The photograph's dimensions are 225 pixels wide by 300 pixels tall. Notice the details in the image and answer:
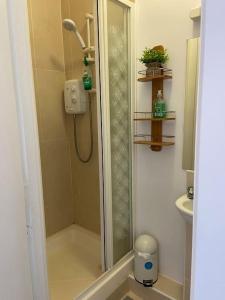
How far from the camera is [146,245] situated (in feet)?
5.81

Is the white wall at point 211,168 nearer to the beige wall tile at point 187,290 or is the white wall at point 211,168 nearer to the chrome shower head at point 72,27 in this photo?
the beige wall tile at point 187,290

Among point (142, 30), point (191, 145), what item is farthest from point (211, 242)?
point (142, 30)

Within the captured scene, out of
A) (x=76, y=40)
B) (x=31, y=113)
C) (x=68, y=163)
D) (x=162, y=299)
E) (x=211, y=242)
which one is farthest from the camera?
(x=68, y=163)

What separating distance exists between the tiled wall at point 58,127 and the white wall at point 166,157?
0.55 m

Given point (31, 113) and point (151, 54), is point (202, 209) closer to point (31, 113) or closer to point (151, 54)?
point (31, 113)

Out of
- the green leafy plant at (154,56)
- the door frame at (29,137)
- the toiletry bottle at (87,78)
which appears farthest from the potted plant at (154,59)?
the door frame at (29,137)

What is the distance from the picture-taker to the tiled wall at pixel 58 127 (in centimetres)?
207

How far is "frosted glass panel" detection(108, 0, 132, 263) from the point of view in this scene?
1.64 m

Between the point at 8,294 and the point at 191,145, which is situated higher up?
the point at 191,145

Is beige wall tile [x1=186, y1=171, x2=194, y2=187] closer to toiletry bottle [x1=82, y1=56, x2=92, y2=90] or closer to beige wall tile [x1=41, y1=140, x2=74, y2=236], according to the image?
toiletry bottle [x1=82, y1=56, x2=92, y2=90]

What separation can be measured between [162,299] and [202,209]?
1.56 metres

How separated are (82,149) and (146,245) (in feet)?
3.57

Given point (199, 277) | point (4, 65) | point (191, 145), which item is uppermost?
point (4, 65)

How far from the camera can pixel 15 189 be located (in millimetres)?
923
